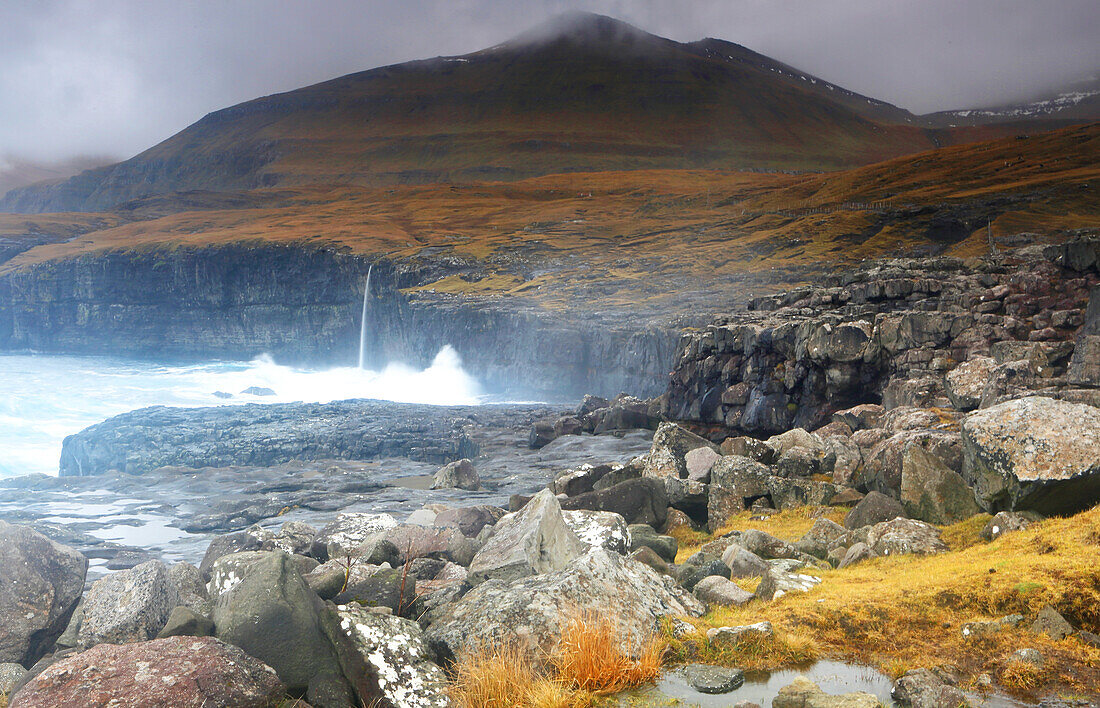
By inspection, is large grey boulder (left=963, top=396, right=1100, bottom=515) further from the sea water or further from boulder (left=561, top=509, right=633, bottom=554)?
the sea water

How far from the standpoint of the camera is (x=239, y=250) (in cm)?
13700

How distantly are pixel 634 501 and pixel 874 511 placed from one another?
5.49 meters

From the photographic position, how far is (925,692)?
6.95 meters

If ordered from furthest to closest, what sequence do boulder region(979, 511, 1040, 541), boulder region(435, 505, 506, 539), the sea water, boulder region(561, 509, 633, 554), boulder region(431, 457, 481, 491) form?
the sea water
boulder region(431, 457, 481, 491)
boulder region(435, 505, 506, 539)
boulder region(561, 509, 633, 554)
boulder region(979, 511, 1040, 541)

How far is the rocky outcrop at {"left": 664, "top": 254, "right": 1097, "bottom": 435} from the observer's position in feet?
89.4

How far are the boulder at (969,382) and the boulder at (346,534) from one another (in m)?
16.5

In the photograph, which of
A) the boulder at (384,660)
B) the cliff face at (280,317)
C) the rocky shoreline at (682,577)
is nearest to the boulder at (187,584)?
the rocky shoreline at (682,577)

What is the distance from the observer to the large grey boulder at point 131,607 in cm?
1016

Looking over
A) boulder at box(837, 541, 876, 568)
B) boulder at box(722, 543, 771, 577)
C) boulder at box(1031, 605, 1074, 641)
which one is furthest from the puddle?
boulder at box(837, 541, 876, 568)

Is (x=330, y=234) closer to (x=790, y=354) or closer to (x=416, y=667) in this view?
(x=790, y=354)

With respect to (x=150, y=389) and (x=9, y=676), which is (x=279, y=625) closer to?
(x=9, y=676)

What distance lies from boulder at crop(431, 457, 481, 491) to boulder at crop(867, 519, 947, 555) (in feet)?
66.6

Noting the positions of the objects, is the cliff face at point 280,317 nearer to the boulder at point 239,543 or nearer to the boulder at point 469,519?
the boulder at point 469,519

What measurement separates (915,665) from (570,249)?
112m
